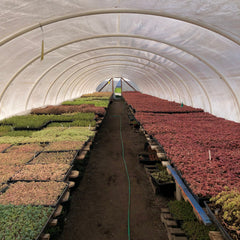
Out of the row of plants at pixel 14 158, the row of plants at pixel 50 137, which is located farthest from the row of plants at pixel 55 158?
the row of plants at pixel 50 137

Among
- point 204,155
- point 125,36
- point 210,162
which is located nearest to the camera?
point 210,162

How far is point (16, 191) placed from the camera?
3266mm

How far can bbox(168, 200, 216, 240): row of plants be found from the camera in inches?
121

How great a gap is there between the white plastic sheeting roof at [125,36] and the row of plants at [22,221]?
392 cm

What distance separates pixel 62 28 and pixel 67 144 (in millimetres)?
3738

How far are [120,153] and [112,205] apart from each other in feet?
12.0

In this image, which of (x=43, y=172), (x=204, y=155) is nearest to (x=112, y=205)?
(x=43, y=172)

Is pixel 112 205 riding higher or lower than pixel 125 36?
lower

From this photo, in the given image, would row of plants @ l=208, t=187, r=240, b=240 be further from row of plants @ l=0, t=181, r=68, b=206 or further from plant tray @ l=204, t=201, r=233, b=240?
row of plants @ l=0, t=181, r=68, b=206

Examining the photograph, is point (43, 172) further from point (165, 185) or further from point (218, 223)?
point (218, 223)

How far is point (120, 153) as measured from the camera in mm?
8320

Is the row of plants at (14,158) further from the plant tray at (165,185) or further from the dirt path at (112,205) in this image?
the plant tray at (165,185)

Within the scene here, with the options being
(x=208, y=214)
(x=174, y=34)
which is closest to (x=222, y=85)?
(x=174, y=34)

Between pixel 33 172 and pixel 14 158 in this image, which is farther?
pixel 14 158
